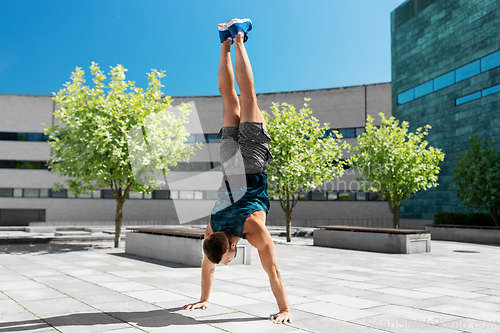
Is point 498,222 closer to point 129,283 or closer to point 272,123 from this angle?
point 272,123

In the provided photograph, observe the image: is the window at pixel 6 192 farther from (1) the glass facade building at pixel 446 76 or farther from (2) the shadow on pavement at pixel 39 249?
(1) the glass facade building at pixel 446 76

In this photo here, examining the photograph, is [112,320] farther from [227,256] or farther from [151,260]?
[151,260]

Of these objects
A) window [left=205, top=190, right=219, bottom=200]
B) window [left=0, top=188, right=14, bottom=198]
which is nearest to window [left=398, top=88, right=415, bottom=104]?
window [left=205, top=190, right=219, bottom=200]

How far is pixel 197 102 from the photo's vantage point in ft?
127

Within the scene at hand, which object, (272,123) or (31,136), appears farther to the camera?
(31,136)

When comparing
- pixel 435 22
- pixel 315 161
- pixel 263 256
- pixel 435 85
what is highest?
pixel 435 22

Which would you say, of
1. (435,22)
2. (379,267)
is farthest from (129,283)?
(435,22)

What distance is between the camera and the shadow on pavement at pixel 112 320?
4.65 meters

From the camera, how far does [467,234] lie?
20.3 m

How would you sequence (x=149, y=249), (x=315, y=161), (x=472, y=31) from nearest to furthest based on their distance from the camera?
(x=149, y=249) → (x=315, y=161) → (x=472, y=31)

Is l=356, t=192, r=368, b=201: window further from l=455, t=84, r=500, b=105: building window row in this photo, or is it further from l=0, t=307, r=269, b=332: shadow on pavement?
l=0, t=307, r=269, b=332: shadow on pavement

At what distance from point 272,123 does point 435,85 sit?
17.6 metres

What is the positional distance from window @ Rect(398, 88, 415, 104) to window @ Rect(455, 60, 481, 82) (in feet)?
14.8

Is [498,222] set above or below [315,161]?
below
